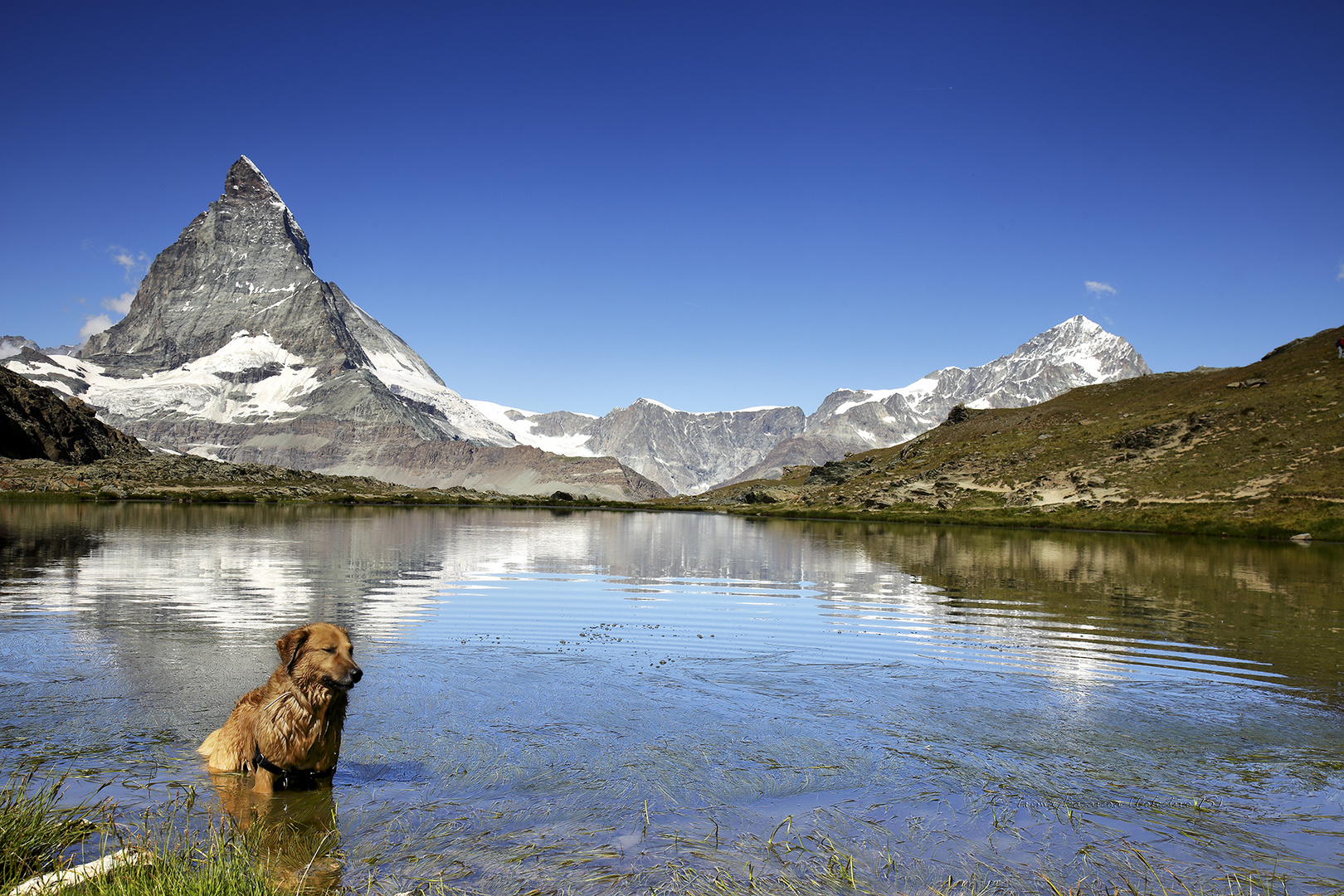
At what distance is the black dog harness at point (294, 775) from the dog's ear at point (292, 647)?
118cm

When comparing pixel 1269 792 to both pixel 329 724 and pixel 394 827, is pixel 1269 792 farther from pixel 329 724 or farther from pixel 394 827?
pixel 329 724

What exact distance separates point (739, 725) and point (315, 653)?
7.85 metres

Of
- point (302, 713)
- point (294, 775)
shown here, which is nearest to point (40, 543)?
point (294, 775)

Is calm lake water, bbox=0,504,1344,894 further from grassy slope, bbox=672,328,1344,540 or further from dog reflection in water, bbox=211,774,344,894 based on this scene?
grassy slope, bbox=672,328,1344,540

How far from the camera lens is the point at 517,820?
9789mm

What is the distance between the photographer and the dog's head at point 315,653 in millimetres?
9453

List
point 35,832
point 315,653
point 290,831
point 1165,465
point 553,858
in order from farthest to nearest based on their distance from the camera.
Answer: point 1165,465 < point 315,653 < point 290,831 < point 553,858 < point 35,832

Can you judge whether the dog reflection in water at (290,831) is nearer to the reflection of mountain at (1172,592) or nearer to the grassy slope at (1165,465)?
the reflection of mountain at (1172,592)

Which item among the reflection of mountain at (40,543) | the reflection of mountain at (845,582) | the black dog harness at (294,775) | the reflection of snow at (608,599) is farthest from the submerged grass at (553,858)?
the reflection of mountain at (40,543)

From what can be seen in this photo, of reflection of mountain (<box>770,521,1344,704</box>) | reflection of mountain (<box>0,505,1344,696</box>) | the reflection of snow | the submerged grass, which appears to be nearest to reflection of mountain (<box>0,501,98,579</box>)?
reflection of mountain (<box>0,505,1344,696</box>)

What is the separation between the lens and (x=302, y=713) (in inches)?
384

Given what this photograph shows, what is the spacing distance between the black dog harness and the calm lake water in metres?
0.28

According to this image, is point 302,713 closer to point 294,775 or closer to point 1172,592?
point 294,775

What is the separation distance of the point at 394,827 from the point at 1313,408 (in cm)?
13810
